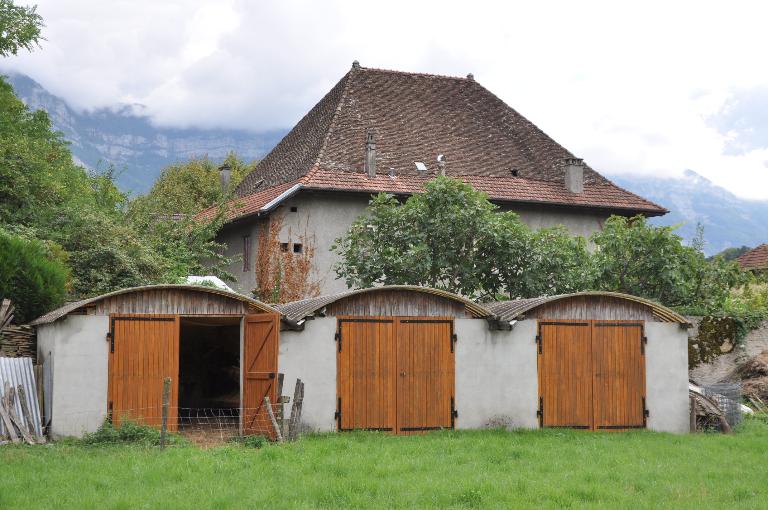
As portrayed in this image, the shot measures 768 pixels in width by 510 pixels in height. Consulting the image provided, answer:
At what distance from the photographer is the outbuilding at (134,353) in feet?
55.8

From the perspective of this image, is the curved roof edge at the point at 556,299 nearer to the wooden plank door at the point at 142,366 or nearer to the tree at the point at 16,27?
the wooden plank door at the point at 142,366

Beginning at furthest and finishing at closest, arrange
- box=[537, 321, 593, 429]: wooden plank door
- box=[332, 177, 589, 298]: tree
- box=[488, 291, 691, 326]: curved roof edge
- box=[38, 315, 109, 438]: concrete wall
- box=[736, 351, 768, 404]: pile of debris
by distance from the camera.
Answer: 1. box=[332, 177, 589, 298]: tree
2. box=[736, 351, 768, 404]: pile of debris
3. box=[537, 321, 593, 429]: wooden plank door
4. box=[488, 291, 691, 326]: curved roof edge
5. box=[38, 315, 109, 438]: concrete wall

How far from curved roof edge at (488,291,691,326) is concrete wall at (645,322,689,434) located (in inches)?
8.4

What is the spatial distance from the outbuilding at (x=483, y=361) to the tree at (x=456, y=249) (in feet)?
14.4

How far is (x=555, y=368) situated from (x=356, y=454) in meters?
6.21

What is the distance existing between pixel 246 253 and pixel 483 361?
1442 cm

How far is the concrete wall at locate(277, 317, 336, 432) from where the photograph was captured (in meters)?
18.0

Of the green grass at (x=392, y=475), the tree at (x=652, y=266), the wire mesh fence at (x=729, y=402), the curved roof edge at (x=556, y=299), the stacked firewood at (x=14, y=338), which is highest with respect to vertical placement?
the tree at (x=652, y=266)

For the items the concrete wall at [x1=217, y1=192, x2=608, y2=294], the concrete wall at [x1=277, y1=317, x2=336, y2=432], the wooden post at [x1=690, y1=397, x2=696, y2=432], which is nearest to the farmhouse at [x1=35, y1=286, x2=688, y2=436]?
the concrete wall at [x1=277, y1=317, x2=336, y2=432]

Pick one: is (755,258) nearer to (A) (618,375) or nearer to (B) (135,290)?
(A) (618,375)

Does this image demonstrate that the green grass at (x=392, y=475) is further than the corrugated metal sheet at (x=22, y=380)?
No

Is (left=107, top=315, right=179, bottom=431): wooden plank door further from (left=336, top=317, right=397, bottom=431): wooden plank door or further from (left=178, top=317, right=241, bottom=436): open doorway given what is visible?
(left=178, top=317, right=241, bottom=436): open doorway

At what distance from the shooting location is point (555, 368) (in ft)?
63.9

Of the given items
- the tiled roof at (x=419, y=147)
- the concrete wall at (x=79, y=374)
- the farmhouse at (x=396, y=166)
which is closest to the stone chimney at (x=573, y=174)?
the farmhouse at (x=396, y=166)
